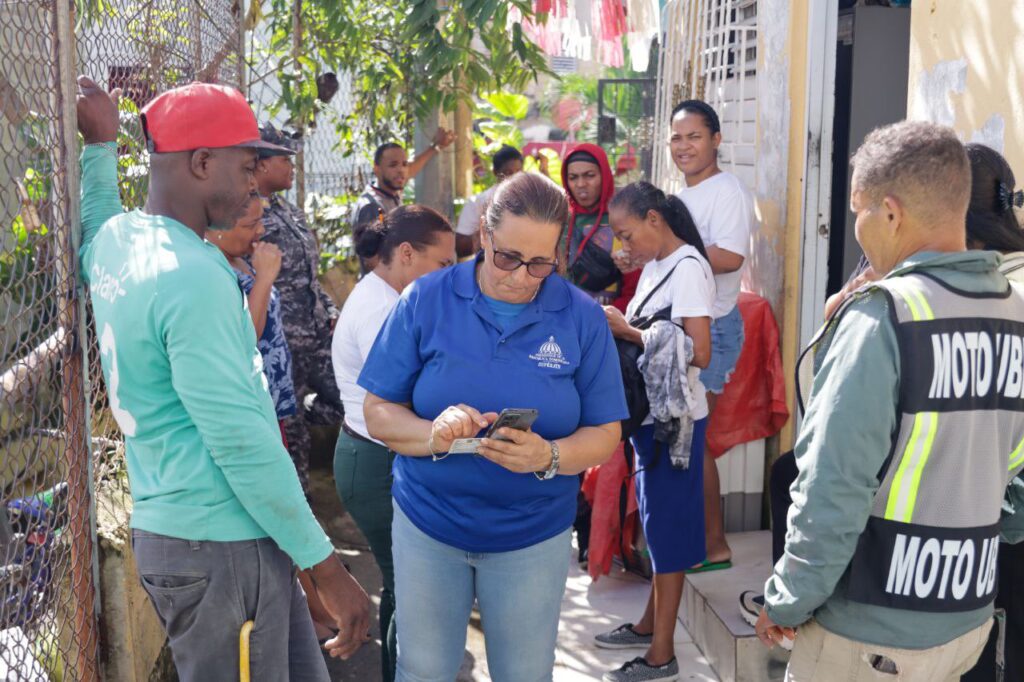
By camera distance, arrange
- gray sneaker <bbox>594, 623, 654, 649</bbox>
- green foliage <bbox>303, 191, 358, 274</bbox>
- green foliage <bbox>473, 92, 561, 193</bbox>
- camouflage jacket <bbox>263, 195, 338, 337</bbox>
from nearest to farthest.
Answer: gray sneaker <bbox>594, 623, 654, 649</bbox> < camouflage jacket <bbox>263, 195, 338, 337</bbox> < green foliage <bbox>303, 191, 358, 274</bbox> < green foliage <bbox>473, 92, 561, 193</bbox>

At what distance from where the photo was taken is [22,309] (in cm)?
257

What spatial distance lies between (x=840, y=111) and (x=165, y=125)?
4.94 meters

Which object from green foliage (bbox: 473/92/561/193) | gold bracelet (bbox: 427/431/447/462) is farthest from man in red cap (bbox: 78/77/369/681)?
green foliage (bbox: 473/92/561/193)

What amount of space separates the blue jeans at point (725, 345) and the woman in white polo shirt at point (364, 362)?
5.22 feet

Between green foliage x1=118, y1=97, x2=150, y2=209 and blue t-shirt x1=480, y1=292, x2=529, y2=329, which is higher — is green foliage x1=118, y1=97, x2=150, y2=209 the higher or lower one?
the higher one

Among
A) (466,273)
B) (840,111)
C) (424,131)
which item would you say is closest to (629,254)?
(466,273)

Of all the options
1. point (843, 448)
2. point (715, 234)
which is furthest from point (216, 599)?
point (715, 234)

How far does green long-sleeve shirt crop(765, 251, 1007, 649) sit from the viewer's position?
2092 millimetres

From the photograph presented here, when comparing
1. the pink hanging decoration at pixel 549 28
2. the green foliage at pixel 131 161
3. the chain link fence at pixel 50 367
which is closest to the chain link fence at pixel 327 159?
the pink hanging decoration at pixel 549 28

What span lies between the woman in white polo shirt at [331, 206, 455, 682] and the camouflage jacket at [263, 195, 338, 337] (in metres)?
1.28

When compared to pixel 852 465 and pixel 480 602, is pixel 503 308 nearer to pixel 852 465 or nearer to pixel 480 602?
pixel 480 602

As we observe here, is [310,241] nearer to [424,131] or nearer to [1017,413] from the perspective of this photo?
[424,131]

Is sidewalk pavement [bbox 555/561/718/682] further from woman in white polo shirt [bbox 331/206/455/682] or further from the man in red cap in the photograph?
the man in red cap

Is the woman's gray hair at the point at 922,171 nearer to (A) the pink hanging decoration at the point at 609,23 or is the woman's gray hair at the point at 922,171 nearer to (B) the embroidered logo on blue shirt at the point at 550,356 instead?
(B) the embroidered logo on blue shirt at the point at 550,356
